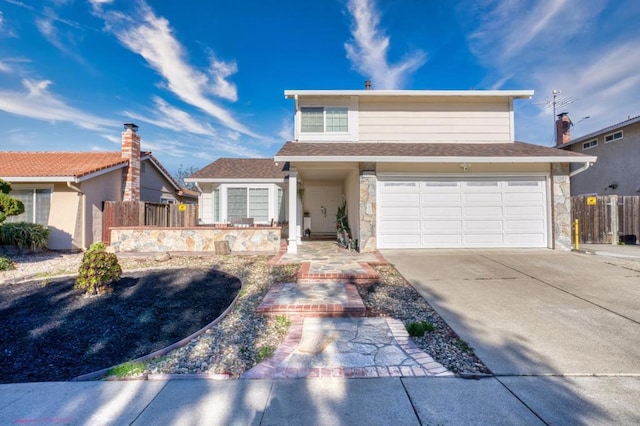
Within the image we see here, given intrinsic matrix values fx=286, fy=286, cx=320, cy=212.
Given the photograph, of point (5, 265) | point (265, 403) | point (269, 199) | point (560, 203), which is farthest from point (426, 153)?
point (5, 265)

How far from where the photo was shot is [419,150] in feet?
30.4

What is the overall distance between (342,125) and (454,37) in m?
6.14

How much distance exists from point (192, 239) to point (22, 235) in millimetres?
5633

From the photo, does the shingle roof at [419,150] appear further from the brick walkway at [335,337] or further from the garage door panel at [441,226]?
the brick walkway at [335,337]

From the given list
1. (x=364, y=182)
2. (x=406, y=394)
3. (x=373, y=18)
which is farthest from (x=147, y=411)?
(x=373, y=18)

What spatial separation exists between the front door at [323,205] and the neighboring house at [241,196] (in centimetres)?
125

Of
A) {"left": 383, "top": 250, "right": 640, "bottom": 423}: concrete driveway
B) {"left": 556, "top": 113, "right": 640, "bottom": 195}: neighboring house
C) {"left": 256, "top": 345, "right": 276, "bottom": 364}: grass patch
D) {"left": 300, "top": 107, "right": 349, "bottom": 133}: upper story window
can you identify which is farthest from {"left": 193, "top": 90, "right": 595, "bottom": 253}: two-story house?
{"left": 556, "top": 113, "right": 640, "bottom": 195}: neighboring house

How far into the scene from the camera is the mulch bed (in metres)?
3.19

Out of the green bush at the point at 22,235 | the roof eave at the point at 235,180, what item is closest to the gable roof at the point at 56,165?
the green bush at the point at 22,235

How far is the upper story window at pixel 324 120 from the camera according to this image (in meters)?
10.6

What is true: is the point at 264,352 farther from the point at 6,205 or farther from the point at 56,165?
the point at 56,165

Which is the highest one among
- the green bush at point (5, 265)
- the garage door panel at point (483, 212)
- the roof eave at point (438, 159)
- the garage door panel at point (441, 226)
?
the roof eave at point (438, 159)

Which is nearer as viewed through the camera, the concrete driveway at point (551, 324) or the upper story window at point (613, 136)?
the concrete driveway at point (551, 324)

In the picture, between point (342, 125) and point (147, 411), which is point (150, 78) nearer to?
point (342, 125)
